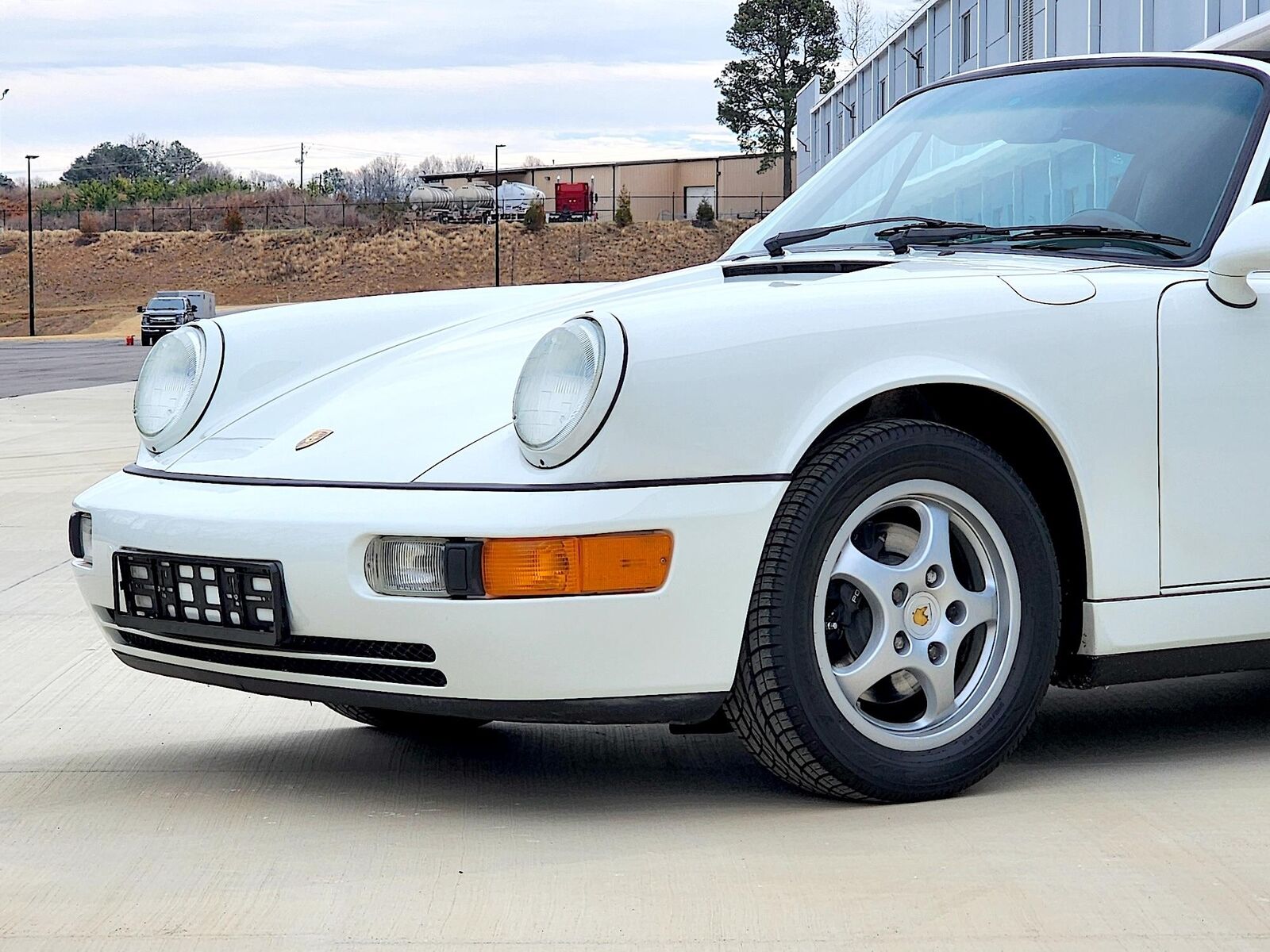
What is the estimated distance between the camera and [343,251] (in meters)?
80.6

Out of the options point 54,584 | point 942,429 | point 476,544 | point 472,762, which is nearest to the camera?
point 476,544

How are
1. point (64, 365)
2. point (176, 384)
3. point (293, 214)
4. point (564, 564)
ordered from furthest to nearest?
point (293, 214) → point (64, 365) → point (176, 384) → point (564, 564)

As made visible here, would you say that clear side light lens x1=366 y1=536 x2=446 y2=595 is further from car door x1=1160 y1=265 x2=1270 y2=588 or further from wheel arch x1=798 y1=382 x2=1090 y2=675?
car door x1=1160 y1=265 x2=1270 y2=588

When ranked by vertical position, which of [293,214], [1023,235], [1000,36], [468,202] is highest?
[468,202]

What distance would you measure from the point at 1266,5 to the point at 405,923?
673 inches

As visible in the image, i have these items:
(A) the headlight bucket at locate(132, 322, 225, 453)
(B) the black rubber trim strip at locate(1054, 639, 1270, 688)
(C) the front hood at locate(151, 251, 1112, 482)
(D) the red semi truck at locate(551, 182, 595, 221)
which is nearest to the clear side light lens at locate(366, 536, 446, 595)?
(C) the front hood at locate(151, 251, 1112, 482)

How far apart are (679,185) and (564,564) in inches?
3723

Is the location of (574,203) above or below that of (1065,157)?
above

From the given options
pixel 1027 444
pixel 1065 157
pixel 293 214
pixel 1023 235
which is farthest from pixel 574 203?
pixel 1027 444

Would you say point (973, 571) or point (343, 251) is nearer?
point (973, 571)

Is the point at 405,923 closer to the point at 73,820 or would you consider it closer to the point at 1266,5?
the point at 73,820

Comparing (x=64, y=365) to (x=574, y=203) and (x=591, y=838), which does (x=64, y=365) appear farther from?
(x=574, y=203)

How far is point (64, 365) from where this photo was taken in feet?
98.7

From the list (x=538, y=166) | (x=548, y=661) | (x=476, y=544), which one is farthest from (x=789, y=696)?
(x=538, y=166)
